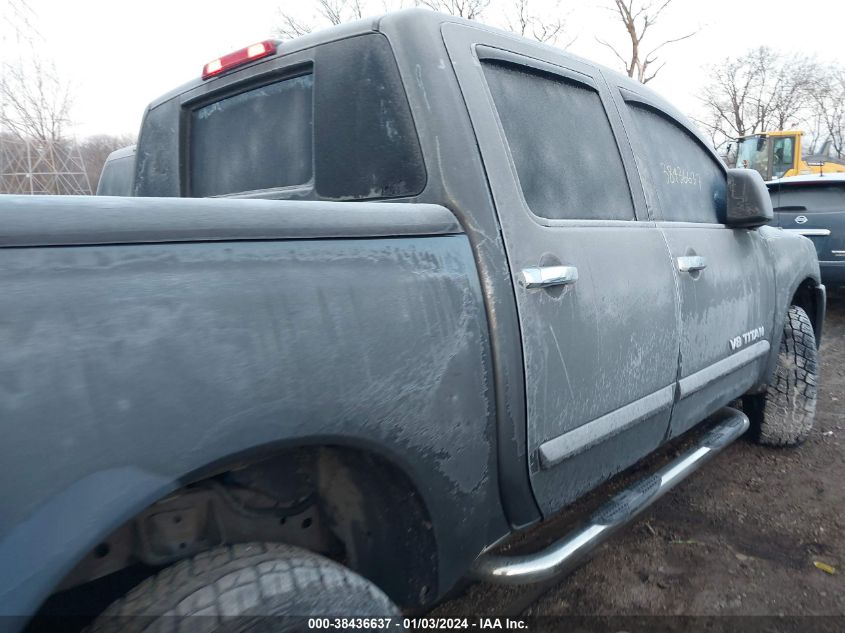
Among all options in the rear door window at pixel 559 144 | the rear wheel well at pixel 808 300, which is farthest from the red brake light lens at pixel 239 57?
the rear wheel well at pixel 808 300

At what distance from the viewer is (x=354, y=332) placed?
128cm

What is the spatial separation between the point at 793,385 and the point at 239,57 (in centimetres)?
330

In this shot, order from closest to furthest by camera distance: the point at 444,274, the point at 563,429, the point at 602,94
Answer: the point at 444,274
the point at 563,429
the point at 602,94

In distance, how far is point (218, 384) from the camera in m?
1.07

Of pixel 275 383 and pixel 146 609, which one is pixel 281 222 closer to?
pixel 275 383

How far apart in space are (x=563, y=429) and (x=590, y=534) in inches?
15.8

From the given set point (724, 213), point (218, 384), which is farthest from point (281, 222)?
point (724, 213)

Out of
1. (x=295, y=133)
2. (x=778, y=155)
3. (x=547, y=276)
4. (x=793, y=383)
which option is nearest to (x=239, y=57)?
(x=295, y=133)

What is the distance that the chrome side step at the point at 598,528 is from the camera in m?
1.74

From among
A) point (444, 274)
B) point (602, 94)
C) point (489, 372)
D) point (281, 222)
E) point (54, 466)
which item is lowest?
point (489, 372)

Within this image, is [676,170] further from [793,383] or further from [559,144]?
[793,383]

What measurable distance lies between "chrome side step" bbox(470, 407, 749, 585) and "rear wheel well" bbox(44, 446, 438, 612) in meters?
0.23

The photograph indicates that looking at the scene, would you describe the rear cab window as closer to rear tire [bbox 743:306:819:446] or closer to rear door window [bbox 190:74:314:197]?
rear door window [bbox 190:74:314:197]

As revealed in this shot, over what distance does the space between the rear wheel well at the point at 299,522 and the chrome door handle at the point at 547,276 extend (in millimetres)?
634
